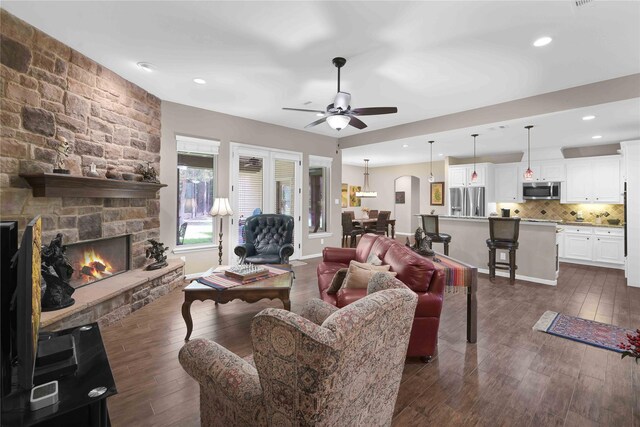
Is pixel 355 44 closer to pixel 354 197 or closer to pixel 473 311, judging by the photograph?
pixel 473 311

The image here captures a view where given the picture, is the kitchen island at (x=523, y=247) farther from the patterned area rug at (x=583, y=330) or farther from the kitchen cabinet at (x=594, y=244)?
the kitchen cabinet at (x=594, y=244)

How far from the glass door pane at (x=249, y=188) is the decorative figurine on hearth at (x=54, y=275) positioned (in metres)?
3.02

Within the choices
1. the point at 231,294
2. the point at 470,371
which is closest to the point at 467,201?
the point at 470,371

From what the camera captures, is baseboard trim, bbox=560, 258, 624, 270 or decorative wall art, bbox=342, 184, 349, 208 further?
decorative wall art, bbox=342, 184, 349, 208

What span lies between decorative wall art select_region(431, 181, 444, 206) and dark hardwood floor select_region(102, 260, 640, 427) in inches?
244

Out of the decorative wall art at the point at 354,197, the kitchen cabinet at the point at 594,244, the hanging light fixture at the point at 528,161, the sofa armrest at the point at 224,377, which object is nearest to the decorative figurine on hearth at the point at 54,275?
the sofa armrest at the point at 224,377

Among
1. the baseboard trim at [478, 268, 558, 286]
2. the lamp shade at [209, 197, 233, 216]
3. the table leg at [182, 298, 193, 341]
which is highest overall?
the lamp shade at [209, 197, 233, 216]

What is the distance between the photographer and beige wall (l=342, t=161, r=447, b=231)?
10099 millimetres

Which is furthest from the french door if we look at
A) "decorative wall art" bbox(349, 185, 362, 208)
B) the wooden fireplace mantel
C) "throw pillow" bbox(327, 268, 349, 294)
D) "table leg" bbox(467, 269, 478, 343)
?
"decorative wall art" bbox(349, 185, 362, 208)

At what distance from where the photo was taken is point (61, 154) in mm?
3020

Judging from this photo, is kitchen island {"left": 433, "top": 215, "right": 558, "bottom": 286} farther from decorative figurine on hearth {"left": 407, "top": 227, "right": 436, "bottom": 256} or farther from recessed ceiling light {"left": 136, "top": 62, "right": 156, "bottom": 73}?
recessed ceiling light {"left": 136, "top": 62, "right": 156, "bottom": 73}

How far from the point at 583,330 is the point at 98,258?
5368mm

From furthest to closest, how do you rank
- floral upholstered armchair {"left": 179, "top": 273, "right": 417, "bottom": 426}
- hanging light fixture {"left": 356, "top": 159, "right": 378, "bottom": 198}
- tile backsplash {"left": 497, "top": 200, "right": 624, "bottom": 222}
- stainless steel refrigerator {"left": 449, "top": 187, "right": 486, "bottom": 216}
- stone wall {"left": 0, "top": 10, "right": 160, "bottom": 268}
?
1. hanging light fixture {"left": 356, "top": 159, "right": 378, "bottom": 198}
2. stainless steel refrigerator {"left": 449, "top": 187, "right": 486, "bottom": 216}
3. tile backsplash {"left": 497, "top": 200, "right": 624, "bottom": 222}
4. stone wall {"left": 0, "top": 10, "right": 160, "bottom": 268}
5. floral upholstered armchair {"left": 179, "top": 273, "right": 417, "bottom": 426}

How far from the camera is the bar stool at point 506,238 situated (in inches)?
186
